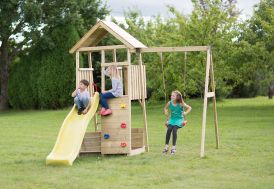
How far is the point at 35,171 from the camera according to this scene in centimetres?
1010

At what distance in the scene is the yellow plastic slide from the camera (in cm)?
1081

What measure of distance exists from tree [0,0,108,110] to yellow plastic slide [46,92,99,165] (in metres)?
19.1

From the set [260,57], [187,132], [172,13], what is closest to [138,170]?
[187,132]

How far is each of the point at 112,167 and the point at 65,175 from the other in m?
1.17

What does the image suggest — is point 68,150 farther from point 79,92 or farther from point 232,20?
point 232,20

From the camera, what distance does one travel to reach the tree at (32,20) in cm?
3053

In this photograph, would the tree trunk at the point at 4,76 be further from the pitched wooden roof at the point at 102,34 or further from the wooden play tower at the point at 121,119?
the wooden play tower at the point at 121,119

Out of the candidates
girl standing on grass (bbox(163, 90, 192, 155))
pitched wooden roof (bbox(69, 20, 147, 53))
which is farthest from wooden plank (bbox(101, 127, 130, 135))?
pitched wooden roof (bbox(69, 20, 147, 53))

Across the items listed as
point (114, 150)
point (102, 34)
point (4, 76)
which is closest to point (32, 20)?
point (4, 76)

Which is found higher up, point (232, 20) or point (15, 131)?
point (232, 20)

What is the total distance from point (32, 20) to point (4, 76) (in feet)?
15.4

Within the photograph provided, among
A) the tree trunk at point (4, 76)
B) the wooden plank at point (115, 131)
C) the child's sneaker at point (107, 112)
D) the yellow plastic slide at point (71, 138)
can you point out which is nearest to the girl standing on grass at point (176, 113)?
the wooden plank at point (115, 131)

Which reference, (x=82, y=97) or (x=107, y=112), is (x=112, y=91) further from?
(x=82, y=97)

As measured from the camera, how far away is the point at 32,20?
30.8 metres
